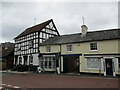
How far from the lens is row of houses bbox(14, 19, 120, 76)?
20500mm

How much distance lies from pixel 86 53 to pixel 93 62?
1579 millimetres

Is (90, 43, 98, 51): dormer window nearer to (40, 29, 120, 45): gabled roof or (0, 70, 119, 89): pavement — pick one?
(40, 29, 120, 45): gabled roof

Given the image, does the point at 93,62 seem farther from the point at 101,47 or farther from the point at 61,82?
the point at 61,82

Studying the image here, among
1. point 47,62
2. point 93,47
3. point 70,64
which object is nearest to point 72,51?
point 93,47

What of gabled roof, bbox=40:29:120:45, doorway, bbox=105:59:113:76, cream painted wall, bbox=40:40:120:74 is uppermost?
gabled roof, bbox=40:29:120:45

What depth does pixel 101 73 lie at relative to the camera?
2077 centimetres

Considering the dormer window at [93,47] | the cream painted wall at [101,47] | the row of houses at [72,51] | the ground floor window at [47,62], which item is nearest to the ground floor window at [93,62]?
the row of houses at [72,51]

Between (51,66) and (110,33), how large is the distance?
10.6 m

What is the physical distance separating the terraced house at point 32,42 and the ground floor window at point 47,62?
106cm

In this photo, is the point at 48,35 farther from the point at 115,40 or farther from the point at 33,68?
the point at 115,40

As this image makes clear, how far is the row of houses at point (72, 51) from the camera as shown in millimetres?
20500

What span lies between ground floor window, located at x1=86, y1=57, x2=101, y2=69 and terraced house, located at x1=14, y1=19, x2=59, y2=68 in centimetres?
977

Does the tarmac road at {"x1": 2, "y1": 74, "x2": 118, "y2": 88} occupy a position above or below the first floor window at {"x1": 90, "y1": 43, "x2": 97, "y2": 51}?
below

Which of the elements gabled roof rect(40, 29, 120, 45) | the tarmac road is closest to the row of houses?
gabled roof rect(40, 29, 120, 45)
